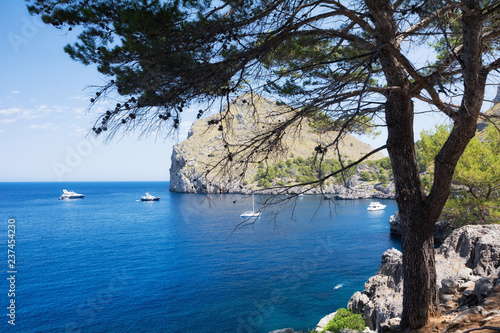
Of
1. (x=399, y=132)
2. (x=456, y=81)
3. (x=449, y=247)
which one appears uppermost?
(x=456, y=81)

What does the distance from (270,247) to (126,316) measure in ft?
51.9

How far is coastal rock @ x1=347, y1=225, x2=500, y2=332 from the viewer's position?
18.3 ft

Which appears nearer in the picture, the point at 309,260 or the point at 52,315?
the point at 52,315

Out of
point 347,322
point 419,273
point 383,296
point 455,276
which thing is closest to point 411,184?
point 419,273

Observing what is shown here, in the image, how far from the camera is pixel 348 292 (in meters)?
18.8

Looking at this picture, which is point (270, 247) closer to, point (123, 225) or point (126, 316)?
point (126, 316)

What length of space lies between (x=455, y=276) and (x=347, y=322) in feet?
18.9

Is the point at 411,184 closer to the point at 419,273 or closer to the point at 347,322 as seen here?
the point at 419,273

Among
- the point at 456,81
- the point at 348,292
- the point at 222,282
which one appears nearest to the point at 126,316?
the point at 222,282

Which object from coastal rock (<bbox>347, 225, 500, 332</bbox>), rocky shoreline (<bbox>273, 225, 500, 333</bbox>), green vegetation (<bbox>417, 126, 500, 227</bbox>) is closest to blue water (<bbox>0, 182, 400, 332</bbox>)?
rocky shoreline (<bbox>273, 225, 500, 333</bbox>)

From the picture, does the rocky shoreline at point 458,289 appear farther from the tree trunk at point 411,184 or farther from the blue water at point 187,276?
the blue water at point 187,276

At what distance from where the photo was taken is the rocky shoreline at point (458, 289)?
4.16 metres

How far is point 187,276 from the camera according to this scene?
74.9 ft

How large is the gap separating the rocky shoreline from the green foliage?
0.84 feet
